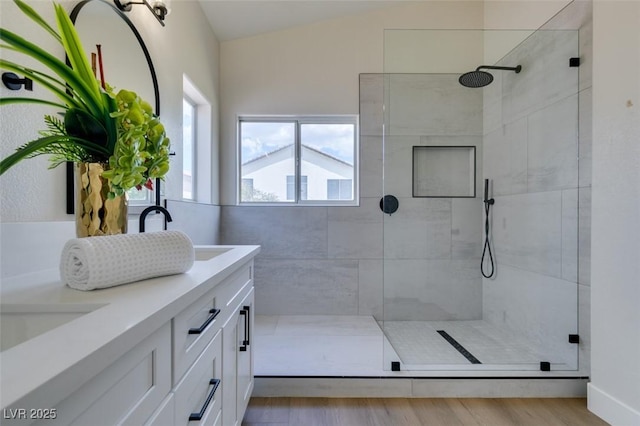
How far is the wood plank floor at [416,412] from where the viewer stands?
5.25 feet

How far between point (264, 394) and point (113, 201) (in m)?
1.43

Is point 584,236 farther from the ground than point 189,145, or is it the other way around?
point 189,145

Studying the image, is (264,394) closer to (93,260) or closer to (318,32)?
(93,260)

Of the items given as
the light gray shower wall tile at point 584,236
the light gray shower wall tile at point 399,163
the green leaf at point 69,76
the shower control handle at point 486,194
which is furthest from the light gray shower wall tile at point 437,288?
the green leaf at point 69,76

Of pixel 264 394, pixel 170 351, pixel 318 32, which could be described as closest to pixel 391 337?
pixel 264 394

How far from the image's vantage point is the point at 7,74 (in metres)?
0.84

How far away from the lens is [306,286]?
2.89 metres

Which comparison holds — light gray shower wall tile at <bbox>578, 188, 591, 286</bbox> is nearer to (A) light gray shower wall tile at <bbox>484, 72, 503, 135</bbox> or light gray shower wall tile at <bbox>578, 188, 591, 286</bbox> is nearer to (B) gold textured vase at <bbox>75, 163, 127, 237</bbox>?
(A) light gray shower wall tile at <bbox>484, 72, 503, 135</bbox>

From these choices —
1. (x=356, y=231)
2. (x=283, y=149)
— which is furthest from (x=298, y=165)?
(x=356, y=231)

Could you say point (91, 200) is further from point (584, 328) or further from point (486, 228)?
point (486, 228)

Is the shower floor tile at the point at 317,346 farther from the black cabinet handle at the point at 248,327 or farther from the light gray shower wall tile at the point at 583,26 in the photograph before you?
the light gray shower wall tile at the point at 583,26

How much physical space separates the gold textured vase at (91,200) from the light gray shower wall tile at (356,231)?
214 centimetres

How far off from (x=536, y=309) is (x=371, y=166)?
5.40 ft

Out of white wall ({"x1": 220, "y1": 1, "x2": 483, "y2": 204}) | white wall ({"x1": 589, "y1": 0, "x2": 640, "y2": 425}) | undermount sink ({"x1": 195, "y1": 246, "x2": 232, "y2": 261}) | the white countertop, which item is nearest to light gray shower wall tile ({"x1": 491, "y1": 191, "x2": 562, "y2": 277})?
white wall ({"x1": 589, "y1": 0, "x2": 640, "y2": 425})
